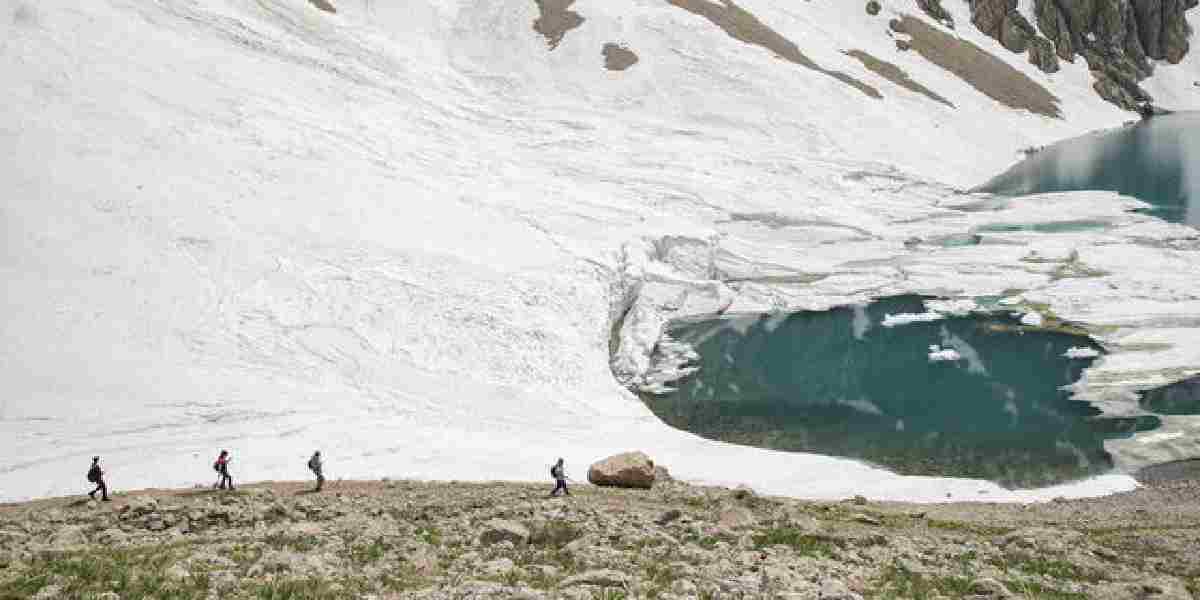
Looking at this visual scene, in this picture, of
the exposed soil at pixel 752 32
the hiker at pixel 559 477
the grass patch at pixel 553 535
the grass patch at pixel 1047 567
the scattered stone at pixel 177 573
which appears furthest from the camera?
the exposed soil at pixel 752 32

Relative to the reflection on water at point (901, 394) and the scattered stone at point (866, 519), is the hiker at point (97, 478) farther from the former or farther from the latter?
the reflection on water at point (901, 394)

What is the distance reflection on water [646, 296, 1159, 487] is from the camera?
1393 inches

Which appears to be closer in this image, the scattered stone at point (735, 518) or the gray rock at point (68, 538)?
the gray rock at point (68, 538)

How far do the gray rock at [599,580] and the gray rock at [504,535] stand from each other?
150 inches

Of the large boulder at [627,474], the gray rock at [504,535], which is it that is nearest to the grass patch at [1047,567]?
the gray rock at [504,535]

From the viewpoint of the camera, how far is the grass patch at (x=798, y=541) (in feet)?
57.0

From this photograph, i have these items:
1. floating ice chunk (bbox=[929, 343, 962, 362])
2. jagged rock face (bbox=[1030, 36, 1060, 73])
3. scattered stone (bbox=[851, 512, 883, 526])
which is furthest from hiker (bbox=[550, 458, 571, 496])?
jagged rock face (bbox=[1030, 36, 1060, 73])

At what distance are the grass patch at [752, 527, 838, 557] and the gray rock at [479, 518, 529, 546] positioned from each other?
470 centimetres

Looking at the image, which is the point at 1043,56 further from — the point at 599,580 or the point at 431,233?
the point at 599,580

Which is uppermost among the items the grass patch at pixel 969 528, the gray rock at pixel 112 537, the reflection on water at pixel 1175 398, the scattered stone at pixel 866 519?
the reflection on water at pixel 1175 398

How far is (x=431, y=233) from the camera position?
172ft

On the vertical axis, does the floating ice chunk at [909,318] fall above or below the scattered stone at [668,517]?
above

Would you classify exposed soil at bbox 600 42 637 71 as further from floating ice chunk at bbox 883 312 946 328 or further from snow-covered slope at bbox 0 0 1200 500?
floating ice chunk at bbox 883 312 946 328

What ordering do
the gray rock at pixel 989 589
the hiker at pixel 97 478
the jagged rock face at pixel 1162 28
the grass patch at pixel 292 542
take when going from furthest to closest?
the jagged rock face at pixel 1162 28, the hiker at pixel 97 478, the grass patch at pixel 292 542, the gray rock at pixel 989 589
